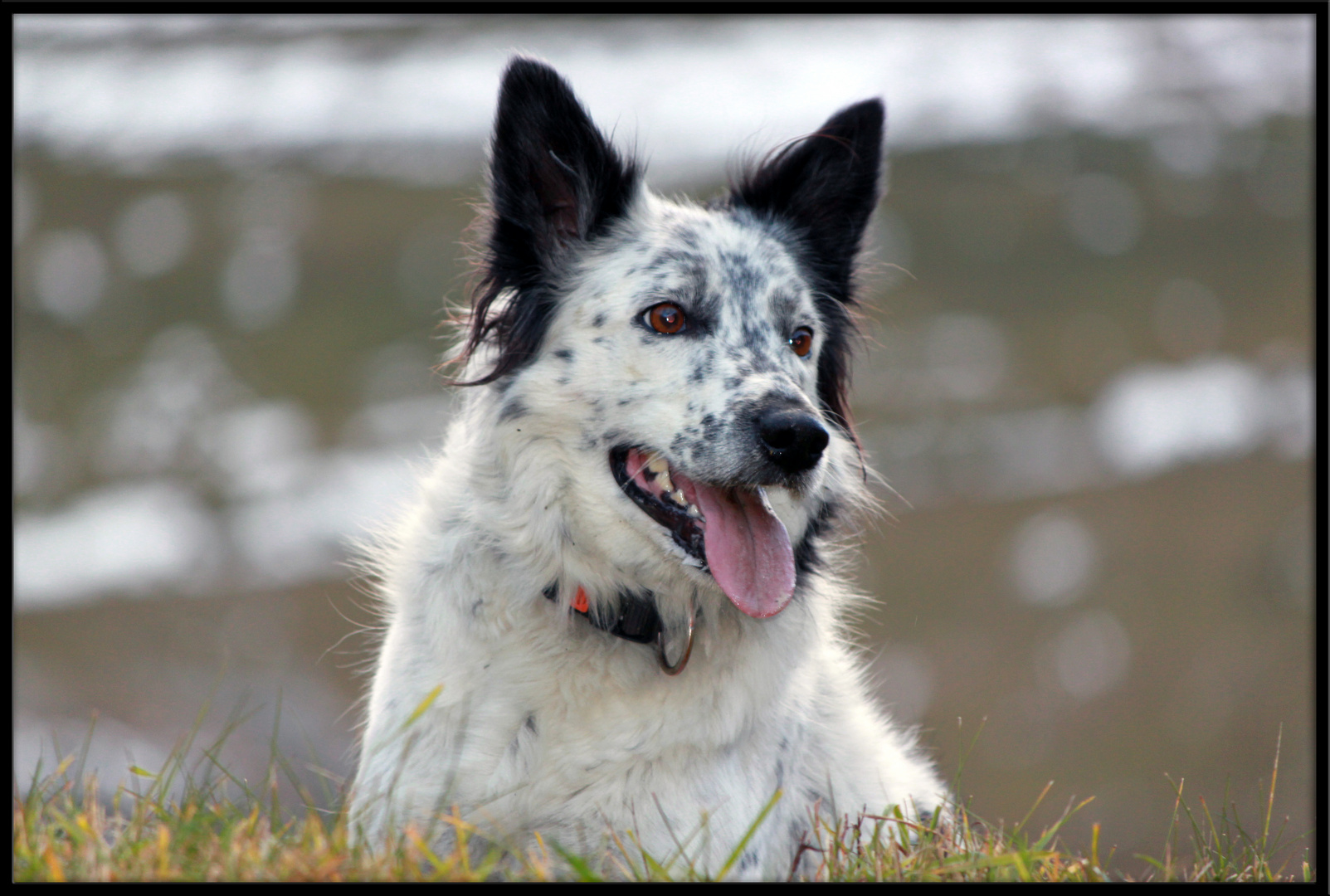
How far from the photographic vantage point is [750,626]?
4.89 m

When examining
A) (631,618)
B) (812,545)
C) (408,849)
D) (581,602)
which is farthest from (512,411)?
(408,849)

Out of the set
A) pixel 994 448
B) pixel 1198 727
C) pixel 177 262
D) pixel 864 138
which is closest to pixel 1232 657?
pixel 1198 727

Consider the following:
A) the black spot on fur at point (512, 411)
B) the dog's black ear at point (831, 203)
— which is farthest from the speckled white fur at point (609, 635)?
the dog's black ear at point (831, 203)

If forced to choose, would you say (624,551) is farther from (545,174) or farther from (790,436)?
(545,174)

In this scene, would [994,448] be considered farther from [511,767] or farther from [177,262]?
[511,767]

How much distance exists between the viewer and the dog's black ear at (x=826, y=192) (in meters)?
5.77

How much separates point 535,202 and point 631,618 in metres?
1.87

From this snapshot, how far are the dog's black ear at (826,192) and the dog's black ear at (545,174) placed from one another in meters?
0.74

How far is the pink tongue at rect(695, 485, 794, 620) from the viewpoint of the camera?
4.57 m

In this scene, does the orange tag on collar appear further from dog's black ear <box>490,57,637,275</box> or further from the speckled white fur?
dog's black ear <box>490,57,637,275</box>

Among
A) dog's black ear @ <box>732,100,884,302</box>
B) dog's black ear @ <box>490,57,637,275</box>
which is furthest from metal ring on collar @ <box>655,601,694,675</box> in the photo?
dog's black ear @ <box>732,100,884,302</box>

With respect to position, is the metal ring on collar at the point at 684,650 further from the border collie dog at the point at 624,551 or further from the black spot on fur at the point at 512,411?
the black spot on fur at the point at 512,411

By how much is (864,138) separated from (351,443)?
4737cm

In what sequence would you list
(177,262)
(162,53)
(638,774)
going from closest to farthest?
(638,774)
(177,262)
(162,53)
